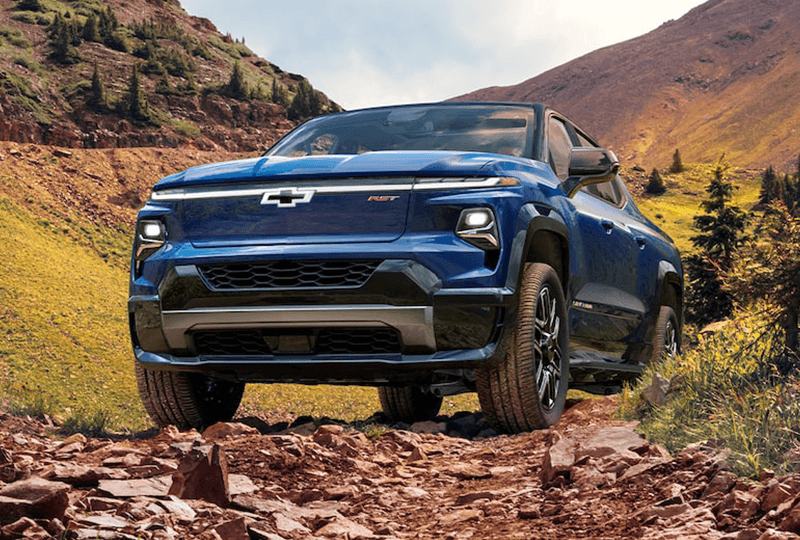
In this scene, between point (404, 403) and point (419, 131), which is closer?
point (419, 131)

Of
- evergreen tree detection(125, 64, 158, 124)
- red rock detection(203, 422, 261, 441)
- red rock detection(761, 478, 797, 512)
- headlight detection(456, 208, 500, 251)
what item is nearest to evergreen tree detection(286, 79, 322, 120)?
evergreen tree detection(125, 64, 158, 124)

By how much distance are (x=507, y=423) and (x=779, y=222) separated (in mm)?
2031

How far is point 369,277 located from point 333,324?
30 centimetres

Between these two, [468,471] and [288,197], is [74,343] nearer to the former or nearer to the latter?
[288,197]

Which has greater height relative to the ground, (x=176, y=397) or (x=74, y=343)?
(x=176, y=397)

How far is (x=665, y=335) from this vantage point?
27.3ft

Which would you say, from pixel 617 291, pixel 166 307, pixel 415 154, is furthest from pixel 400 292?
pixel 617 291

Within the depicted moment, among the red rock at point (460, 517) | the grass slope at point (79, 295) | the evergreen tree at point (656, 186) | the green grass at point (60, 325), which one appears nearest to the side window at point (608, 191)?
the red rock at point (460, 517)

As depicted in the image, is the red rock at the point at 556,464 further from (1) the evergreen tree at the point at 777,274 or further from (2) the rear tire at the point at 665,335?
(2) the rear tire at the point at 665,335

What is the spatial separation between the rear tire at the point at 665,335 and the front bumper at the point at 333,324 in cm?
342

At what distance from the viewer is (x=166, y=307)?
17.4 ft

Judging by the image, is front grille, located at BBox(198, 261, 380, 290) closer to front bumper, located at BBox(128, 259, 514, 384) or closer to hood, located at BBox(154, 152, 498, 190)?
front bumper, located at BBox(128, 259, 514, 384)

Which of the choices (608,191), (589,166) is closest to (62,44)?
(608,191)

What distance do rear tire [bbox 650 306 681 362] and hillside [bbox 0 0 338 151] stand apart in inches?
2200
